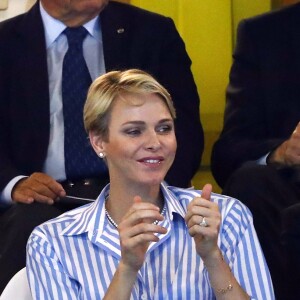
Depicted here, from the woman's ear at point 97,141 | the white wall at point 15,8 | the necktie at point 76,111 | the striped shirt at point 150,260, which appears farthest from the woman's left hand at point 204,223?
the white wall at point 15,8

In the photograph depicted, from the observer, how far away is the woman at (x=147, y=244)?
2.31 metres

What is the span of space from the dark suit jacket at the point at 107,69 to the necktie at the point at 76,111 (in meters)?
0.06

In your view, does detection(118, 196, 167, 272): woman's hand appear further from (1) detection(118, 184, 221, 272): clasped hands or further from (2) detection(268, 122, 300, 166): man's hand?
(2) detection(268, 122, 300, 166): man's hand

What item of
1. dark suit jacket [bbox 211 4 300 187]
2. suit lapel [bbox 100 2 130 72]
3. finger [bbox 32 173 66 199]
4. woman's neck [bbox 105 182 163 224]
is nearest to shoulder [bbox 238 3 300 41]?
dark suit jacket [bbox 211 4 300 187]

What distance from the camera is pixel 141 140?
2.40 metres

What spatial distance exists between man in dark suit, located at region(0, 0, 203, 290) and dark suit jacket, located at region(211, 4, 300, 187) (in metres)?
0.13

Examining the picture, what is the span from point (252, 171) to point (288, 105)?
33 cm

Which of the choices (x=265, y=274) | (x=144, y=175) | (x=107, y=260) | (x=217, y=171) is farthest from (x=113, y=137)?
(x=217, y=171)

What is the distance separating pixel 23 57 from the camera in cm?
329

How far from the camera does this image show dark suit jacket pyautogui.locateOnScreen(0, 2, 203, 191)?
10.5ft

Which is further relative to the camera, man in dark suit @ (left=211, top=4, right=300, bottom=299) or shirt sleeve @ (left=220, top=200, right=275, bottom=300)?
man in dark suit @ (left=211, top=4, right=300, bottom=299)

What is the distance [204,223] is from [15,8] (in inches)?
73.2

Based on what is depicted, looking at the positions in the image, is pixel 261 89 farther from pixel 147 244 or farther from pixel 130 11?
pixel 147 244

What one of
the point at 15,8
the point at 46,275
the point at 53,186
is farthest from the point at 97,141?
the point at 15,8
